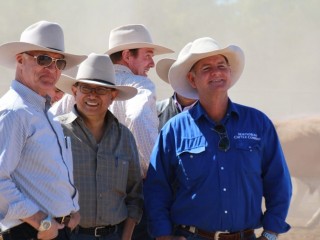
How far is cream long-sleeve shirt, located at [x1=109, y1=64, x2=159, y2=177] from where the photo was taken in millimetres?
4355

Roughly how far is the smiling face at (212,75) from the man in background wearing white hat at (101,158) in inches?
18.7

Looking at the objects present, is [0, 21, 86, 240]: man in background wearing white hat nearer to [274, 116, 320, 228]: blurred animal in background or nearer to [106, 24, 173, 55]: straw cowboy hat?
[106, 24, 173, 55]: straw cowboy hat

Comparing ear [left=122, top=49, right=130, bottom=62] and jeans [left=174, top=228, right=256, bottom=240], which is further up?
ear [left=122, top=49, right=130, bottom=62]

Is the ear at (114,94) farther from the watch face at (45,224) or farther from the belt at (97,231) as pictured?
the watch face at (45,224)

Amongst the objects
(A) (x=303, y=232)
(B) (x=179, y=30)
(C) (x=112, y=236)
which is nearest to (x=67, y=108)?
(C) (x=112, y=236)

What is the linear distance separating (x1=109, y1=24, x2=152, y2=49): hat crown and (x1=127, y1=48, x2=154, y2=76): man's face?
9cm

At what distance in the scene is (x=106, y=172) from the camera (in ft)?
12.9

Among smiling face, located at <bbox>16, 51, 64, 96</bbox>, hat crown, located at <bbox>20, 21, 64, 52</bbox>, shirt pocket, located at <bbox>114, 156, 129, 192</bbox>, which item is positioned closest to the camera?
smiling face, located at <bbox>16, 51, 64, 96</bbox>

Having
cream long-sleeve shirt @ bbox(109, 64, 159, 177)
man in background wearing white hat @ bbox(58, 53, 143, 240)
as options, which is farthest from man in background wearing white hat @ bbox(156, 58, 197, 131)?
man in background wearing white hat @ bbox(58, 53, 143, 240)

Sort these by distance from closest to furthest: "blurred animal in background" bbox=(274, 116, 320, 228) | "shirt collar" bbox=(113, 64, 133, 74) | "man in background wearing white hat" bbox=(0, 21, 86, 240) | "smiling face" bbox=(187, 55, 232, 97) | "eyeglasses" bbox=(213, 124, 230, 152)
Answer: "man in background wearing white hat" bbox=(0, 21, 86, 240)
"eyeglasses" bbox=(213, 124, 230, 152)
"smiling face" bbox=(187, 55, 232, 97)
"shirt collar" bbox=(113, 64, 133, 74)
"blurred animal in background" bbox=(274, 116, 320, 228)

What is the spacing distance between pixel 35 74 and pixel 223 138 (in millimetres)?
1053

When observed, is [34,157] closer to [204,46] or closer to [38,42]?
[38,42]

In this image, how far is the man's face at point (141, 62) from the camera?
4.83 m

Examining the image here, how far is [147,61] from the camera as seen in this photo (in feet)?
16.1
